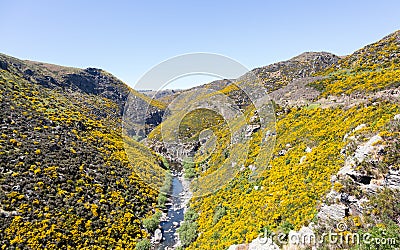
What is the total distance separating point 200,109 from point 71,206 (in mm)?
68650

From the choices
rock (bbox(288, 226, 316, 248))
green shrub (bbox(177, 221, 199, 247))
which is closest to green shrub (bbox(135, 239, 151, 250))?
green shrub (bbox(177, 221, 199, 247))

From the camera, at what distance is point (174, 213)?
3903cm

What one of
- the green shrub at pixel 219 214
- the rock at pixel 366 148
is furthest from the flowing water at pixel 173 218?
the rock at pixel 366 148

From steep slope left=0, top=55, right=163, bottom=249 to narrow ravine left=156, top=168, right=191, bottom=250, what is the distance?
10.8 ft

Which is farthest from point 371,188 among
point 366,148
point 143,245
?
point 143,245

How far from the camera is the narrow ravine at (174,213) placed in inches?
1198

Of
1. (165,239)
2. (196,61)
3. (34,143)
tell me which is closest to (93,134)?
(34,143)

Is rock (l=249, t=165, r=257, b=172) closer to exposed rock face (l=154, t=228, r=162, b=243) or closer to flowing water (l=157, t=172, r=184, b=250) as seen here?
flowing water (l=157, t=172, r=184, b=250)

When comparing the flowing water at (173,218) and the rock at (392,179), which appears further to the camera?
the flowing water at (173,218)

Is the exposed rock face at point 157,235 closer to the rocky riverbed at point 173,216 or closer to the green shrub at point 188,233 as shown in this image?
the rocky riverbed at point 173,216

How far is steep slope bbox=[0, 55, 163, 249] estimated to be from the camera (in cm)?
2280

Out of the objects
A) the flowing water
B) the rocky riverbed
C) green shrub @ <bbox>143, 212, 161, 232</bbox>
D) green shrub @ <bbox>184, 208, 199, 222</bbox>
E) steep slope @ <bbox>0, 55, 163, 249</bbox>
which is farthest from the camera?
green shrub @ <bbox>184, 208, 199, 222</bbox>

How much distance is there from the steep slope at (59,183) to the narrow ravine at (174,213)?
130 inches

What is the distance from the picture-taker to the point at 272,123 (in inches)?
1361
